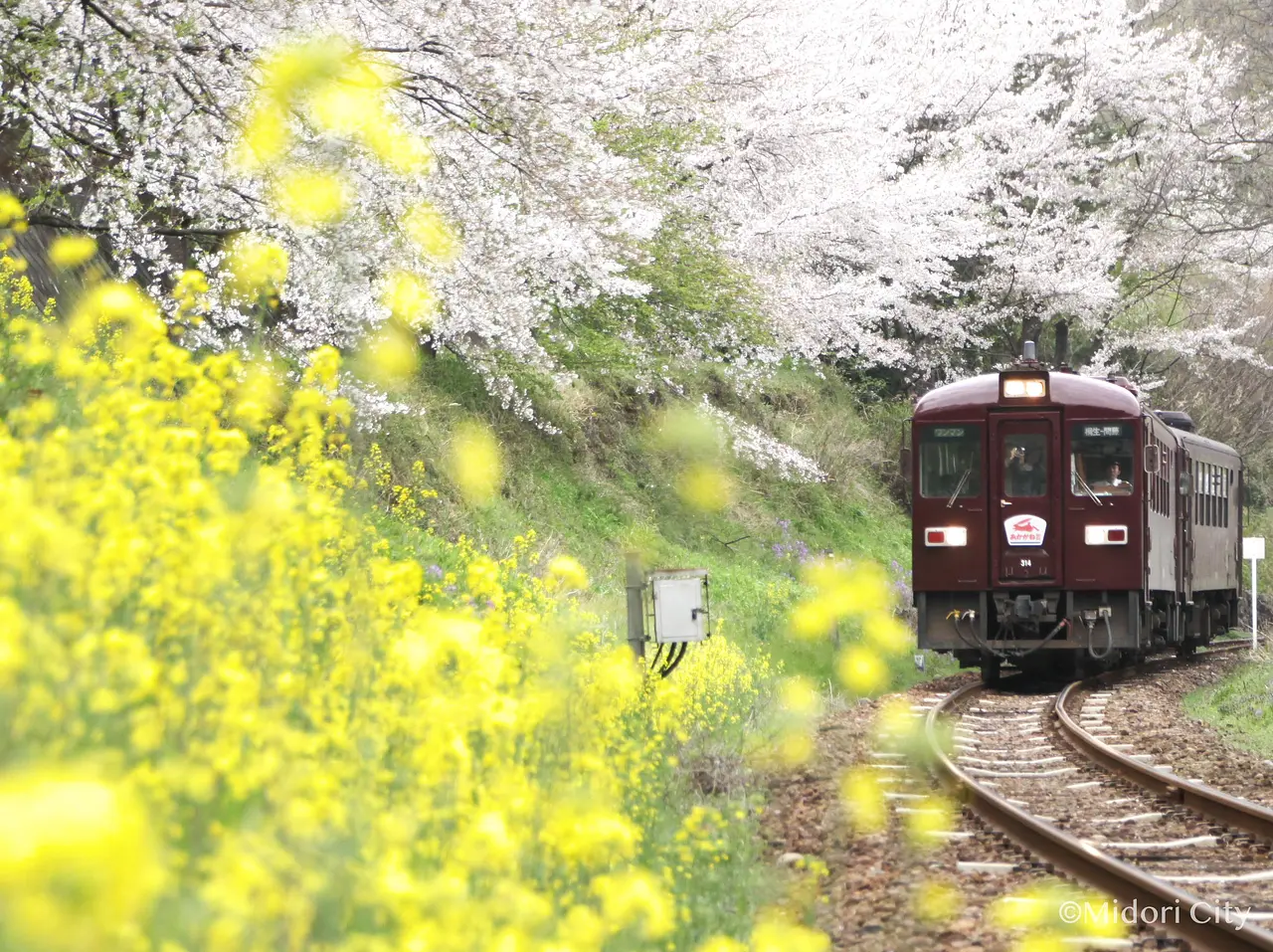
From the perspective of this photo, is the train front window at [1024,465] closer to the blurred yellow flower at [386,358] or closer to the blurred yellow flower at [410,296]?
the blurred yellow flower at [386,358]

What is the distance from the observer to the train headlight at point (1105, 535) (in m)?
13.0

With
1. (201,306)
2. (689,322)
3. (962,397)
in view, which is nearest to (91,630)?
(201,306)

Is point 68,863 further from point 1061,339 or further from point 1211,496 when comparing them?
point 1061,339

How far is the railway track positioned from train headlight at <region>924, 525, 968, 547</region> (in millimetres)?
2170

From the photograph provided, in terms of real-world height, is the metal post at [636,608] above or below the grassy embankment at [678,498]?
below

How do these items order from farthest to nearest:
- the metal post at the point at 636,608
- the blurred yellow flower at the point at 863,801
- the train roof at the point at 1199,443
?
the train roof at the point at 1199,443
the metal post at the point at 636,608
the blurred yellow flower at the point at 863,801

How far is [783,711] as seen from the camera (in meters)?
9.52

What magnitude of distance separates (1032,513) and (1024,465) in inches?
16.8

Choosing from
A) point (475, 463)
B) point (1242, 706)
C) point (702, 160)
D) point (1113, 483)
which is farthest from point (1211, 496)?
point (475, 463)

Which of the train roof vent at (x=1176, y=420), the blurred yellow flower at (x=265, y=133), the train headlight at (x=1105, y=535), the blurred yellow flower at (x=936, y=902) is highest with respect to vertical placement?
the blurred yellow flower at (x=265, y=133)

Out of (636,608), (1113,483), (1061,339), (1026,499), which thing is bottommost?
(636,608)

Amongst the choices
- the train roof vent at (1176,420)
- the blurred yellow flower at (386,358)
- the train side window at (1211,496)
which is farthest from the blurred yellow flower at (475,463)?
the train side window at (1211,496)

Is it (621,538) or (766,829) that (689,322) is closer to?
(621,538)

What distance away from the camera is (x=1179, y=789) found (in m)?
7.70
